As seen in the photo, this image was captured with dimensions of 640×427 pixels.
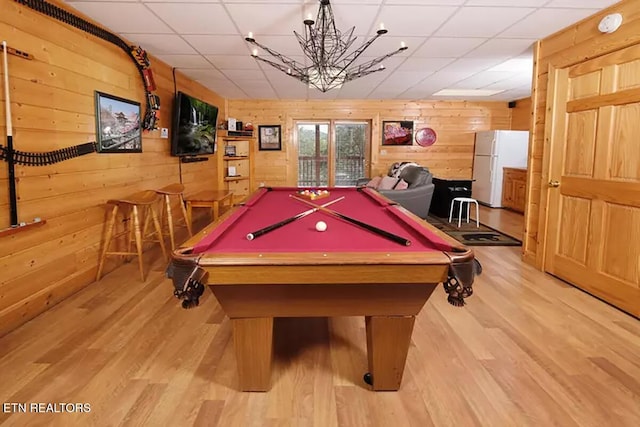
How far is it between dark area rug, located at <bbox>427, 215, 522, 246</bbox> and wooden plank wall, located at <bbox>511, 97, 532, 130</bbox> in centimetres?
325

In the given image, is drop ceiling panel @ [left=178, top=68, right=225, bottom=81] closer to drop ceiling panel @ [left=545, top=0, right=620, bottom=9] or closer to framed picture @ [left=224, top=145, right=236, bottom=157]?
framed picture @ [left=224, top=145, right=236, bottom=157]

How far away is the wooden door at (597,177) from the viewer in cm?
299

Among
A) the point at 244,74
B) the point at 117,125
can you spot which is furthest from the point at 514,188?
the point at 117,125

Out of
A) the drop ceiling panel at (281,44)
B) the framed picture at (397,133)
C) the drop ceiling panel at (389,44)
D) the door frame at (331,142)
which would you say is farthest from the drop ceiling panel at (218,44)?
the framed picture at (397,133)

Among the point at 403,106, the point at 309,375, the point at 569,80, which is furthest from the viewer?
the point at 403,106

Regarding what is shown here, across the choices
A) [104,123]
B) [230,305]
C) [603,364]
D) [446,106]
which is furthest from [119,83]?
[446,106]

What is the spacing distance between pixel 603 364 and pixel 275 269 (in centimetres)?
201

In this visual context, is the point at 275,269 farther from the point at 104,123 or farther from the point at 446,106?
the point at 446,106

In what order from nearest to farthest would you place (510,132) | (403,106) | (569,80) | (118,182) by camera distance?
(569,80)
(118,182)
(510,132)
(403,106)

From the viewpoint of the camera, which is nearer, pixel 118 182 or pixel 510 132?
pixel 118 182

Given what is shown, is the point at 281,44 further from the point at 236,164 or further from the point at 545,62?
the point at 236,164

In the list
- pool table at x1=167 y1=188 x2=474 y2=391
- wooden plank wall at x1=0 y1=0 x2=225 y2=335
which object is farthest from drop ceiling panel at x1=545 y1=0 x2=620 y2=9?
wooden plank wall at x1=0 y1=0 x2=225 y2=335

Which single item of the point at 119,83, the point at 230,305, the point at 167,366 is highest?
the point at 119,83

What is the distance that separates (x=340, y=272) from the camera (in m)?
1.60
